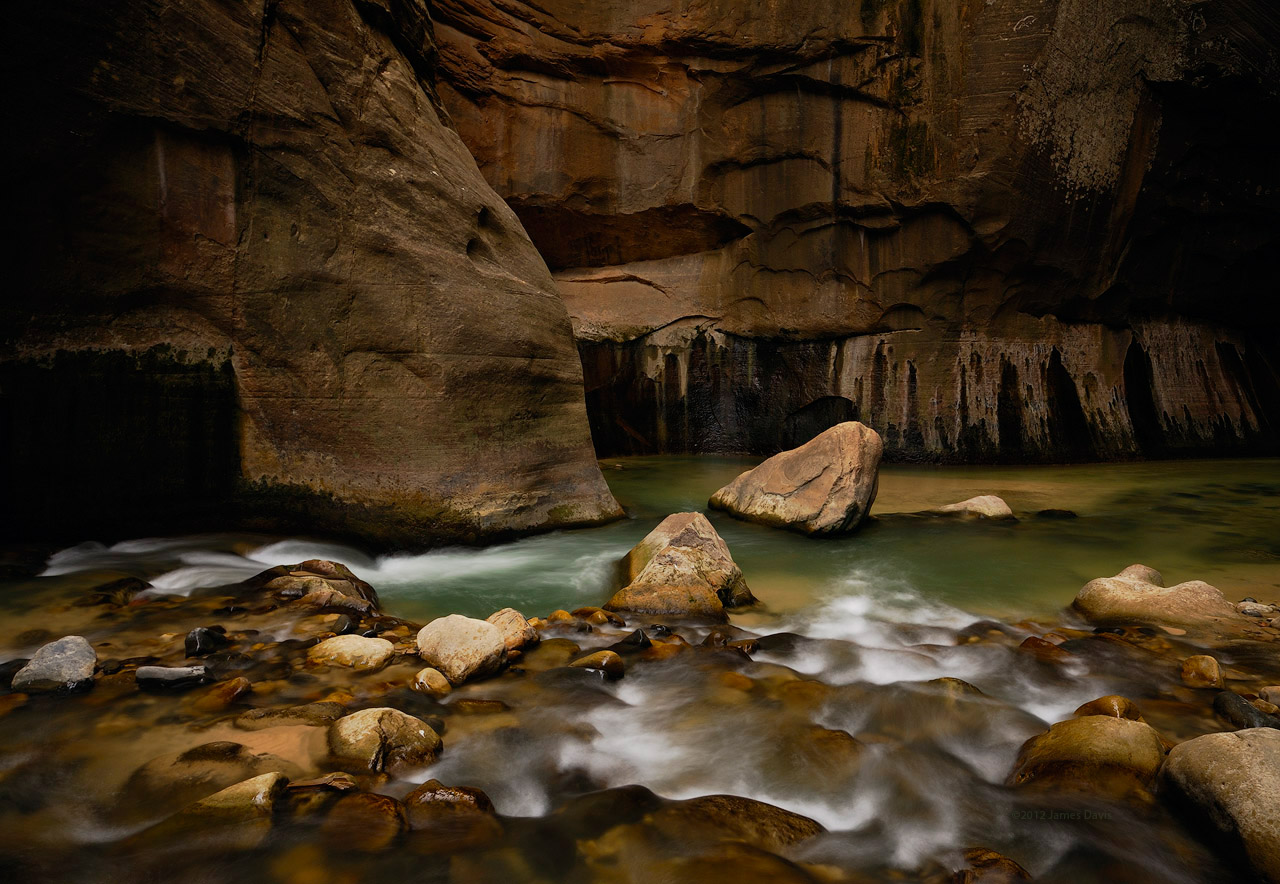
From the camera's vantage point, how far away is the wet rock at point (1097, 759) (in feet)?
7.04

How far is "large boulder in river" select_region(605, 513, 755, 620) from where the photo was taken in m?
3.88

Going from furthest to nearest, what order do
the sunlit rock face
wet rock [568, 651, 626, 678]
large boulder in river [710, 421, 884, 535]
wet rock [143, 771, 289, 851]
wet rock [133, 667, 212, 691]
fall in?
1. the sunlit rock face
2. large boulder in river [710, 421, 884, 535]
3. wet rock [568, 651, 626, 678]
4. wet rock [133, 667, 212, 691]
5. wet rock [143, 771, 289, 851]

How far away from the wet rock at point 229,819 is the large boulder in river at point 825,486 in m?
4.80

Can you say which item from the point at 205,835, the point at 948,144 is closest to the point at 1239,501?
the point at 948,144

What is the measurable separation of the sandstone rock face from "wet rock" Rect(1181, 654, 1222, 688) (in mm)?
4270

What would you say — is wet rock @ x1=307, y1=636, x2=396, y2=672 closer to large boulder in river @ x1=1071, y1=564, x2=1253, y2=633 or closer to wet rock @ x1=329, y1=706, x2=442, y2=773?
wet rock @ x1=329, y1=706, x2=442, y2=773

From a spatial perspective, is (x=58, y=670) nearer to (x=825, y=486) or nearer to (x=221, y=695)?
(x=221, y=695)

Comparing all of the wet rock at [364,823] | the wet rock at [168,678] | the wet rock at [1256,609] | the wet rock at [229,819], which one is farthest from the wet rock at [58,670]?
the wet rock at [1256,609]

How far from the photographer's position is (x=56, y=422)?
162 inches

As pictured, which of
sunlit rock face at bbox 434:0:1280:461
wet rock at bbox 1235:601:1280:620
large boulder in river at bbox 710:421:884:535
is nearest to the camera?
wet rock at bbox 1235:601:1280:620

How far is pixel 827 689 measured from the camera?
9.25 feet

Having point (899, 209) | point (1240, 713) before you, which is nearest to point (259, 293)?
point (1240, 713)

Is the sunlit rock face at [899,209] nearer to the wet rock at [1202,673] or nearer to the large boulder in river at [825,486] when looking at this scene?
the large boulder in river at [825,486]

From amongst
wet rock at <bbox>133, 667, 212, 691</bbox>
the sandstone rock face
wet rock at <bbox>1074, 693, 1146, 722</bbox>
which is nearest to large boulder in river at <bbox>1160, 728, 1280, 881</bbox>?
wet rock at <bbox>1074, 693, 1146, 722</bbox>
